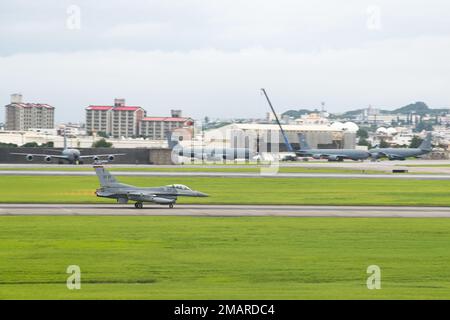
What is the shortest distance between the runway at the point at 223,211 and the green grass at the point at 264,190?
14.2 feet

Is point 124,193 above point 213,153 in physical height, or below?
below

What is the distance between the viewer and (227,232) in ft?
149

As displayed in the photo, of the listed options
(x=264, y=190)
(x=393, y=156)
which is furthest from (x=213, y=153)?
(x=264, y=190)

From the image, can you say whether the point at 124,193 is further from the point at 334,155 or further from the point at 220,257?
the point at 334,155

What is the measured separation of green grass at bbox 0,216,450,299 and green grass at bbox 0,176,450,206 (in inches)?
656

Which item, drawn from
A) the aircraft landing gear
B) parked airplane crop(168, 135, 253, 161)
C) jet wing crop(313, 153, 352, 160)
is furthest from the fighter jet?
jet wing crop(313, 153, 352, 160)

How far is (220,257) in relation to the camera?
36.9 m

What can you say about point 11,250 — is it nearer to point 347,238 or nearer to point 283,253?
point 283,253

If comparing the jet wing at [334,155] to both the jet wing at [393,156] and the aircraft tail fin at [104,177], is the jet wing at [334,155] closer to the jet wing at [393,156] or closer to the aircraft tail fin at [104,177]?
the jet wing at [393,156]

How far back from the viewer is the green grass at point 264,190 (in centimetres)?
6850

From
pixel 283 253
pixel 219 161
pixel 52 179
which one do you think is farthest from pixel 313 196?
pixel 219 161

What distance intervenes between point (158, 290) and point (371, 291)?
7035 millimetres

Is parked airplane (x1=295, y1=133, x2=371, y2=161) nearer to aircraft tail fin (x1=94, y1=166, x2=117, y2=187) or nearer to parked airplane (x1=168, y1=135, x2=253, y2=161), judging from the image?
parked airplane (x1=168, y1=135, x2=253, y2=161)

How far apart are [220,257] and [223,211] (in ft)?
69.0
